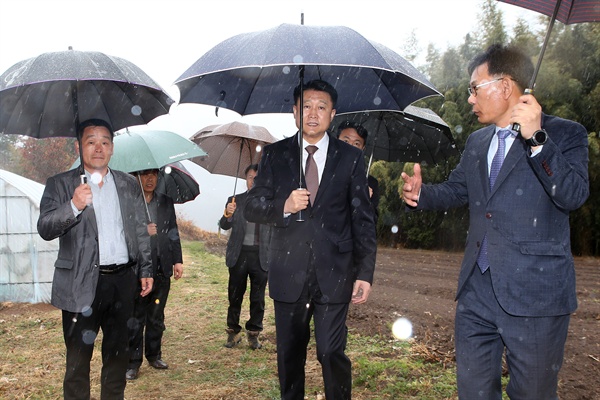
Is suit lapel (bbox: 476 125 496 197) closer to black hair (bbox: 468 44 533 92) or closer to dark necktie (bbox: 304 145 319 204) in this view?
black hair (bbox: 468 44 533 92)

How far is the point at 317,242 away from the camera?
3961mm

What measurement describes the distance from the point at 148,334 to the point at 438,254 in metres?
18.7

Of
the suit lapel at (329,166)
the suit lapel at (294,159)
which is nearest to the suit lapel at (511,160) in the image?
the suit lapel at (329,166)

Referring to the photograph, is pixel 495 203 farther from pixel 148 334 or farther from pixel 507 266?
pixel 148 334

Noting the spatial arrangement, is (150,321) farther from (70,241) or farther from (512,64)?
(512,64)

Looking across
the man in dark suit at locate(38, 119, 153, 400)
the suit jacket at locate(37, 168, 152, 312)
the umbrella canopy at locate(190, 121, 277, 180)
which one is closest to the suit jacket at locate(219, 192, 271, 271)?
the umbrella canopy at locate(190, 121, 277, 180)

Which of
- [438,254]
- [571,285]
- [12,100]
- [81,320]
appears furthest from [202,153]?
[438,254]

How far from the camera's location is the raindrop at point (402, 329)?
25.6 ft

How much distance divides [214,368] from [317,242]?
131 inches

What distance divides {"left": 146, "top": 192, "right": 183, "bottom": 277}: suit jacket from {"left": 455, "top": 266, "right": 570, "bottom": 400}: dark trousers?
3.81m

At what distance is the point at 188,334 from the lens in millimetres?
8727

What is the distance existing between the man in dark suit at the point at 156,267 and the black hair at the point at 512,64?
159 inches

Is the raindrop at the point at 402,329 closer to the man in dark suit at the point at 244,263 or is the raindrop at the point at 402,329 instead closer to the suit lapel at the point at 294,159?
the man in dark suit at the point at 244,263

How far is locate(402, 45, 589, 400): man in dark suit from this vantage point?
3064mm
